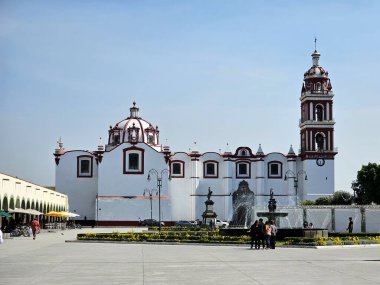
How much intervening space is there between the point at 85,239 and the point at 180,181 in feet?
175

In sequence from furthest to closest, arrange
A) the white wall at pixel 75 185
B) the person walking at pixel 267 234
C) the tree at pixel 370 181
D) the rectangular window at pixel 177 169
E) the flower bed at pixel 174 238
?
1. the rectangular window at pixel 177 169
2. the white wall at pixel 75 185
3. the tree at pixel 370 181
4. the flower bed at pixel 174 238
5. the person walking at pixel 267 234

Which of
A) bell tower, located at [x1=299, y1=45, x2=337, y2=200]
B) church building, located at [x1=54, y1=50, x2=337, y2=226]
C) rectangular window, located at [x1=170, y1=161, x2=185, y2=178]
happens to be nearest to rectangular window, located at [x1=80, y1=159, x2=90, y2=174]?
church building, located at [x1=54, y1=50, x2=337, y2=226]

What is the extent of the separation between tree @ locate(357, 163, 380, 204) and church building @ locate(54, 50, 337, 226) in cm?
724

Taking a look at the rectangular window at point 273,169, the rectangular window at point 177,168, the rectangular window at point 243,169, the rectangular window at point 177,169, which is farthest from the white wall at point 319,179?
the rectangular window at point 177,168

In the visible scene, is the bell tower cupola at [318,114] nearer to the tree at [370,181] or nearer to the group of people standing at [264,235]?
the tree at [370,181]

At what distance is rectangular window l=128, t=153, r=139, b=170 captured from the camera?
86375 mm

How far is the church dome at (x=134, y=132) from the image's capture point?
297ft


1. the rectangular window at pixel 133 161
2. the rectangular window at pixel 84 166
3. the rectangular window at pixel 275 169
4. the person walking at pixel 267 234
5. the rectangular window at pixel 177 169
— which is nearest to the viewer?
the person walking at pixel 267 234

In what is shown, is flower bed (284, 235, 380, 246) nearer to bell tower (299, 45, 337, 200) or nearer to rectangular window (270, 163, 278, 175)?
bell tower (299, 45, 337, 200)

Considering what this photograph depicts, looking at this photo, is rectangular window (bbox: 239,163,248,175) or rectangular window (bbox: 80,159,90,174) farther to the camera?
rectangular window (bbox: 239,163,248,175)

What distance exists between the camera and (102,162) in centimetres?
8631

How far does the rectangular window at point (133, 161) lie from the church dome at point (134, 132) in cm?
318

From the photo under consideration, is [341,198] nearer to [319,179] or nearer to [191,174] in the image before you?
[319,179]

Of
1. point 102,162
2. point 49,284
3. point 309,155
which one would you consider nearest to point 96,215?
point 102,162
